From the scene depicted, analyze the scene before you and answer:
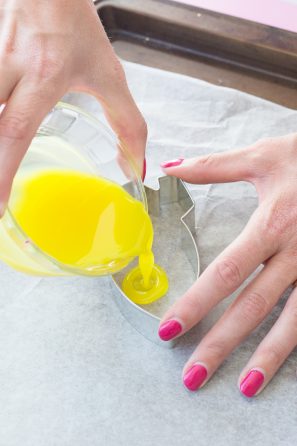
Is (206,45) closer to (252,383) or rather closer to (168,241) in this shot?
(168,241)

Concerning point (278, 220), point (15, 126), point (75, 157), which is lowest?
point (278, 220)

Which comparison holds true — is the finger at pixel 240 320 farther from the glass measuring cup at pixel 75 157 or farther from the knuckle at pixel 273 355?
the glass measuring cup at pixel 75 157

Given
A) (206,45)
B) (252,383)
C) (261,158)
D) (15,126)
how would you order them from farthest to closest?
1. (206,45)
2. (261,158)
3. (252,383)
4. (15,126)

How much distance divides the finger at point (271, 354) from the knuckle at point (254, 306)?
27mm

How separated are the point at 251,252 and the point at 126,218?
0.58 ft

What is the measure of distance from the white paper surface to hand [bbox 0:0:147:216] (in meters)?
0.20

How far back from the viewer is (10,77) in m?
0.64

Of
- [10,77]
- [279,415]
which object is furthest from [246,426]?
[10,77]

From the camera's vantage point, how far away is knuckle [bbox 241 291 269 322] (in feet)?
2.45

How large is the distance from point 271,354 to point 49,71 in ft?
1.46

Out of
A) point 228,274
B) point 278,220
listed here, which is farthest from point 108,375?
point 278,220

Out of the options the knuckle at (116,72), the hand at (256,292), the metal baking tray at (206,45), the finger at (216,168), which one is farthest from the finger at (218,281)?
the metal baking tray at (206,45)

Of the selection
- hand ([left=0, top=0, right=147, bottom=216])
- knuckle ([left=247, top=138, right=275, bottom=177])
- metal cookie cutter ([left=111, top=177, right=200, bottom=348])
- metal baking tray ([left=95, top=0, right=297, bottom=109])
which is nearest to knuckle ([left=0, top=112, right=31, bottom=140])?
hand ([left=0, top=0, right=147, bottom=216])

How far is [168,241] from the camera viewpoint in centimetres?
89
